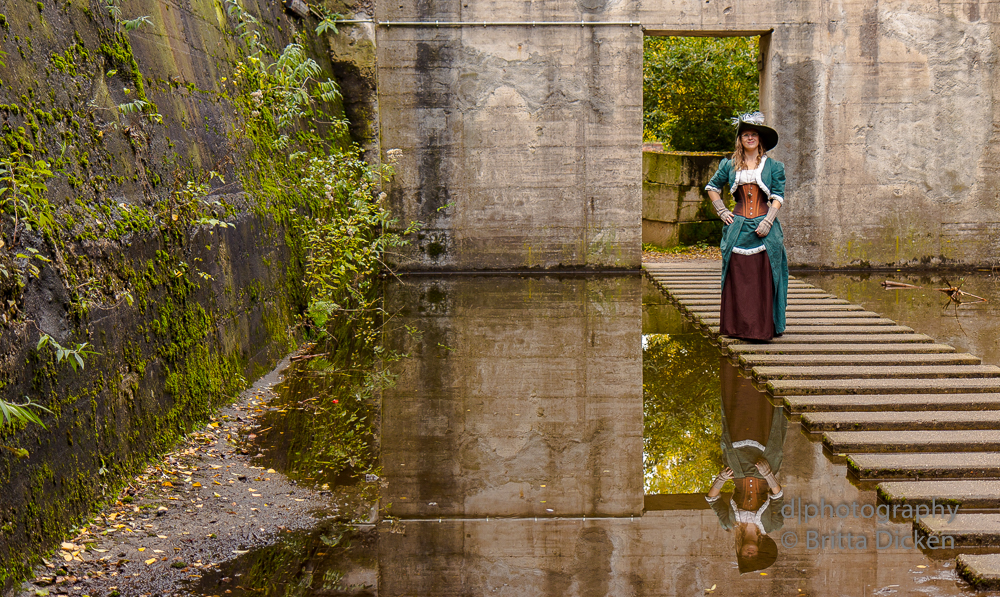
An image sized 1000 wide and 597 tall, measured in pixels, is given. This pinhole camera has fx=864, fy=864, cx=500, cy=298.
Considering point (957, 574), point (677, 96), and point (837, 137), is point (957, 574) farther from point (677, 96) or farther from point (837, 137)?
point (677, 96)

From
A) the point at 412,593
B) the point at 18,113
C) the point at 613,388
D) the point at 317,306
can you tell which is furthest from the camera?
the point at 317,306

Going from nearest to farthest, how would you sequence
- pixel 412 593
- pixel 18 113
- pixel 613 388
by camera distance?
pixel 412 593
pixel 18 113
pixel 613 388

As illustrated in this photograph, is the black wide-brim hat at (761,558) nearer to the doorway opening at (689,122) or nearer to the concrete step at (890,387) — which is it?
the concrete step at (890,387)

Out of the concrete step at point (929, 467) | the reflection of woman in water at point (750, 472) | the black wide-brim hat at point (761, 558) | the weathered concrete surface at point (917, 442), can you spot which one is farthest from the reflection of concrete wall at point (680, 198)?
the black wide-brim hat at point (761, 558)

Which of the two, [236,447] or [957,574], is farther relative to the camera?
[236,447]

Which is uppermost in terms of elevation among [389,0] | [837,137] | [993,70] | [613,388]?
[389,0]

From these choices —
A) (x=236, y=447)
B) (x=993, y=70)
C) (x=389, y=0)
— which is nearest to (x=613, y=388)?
(x=236, y=447)

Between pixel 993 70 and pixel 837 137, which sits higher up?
pixel 993 70

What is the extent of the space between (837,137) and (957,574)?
9604mm

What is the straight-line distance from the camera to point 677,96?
17.0 metres

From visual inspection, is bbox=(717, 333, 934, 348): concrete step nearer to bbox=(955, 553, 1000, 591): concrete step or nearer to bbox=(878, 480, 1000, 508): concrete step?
bbox=(878, 480, 1000, 508): concrete step

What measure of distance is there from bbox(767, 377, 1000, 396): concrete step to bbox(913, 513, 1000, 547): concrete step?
1944 millimetres

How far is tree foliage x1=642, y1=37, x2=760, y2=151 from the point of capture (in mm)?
16469

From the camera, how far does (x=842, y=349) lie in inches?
253
